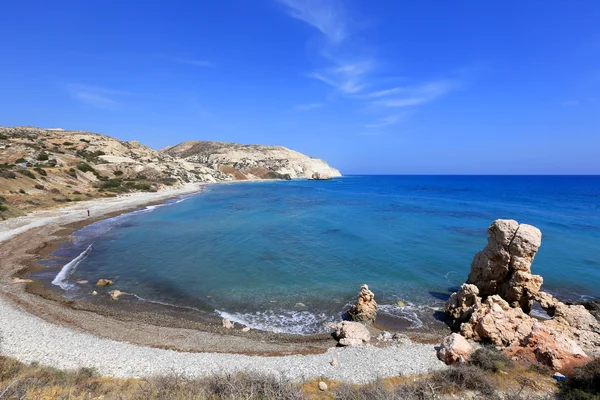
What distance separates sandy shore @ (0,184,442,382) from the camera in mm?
9117

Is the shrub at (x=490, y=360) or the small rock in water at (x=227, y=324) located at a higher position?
the shrub at (x=490, y=360)

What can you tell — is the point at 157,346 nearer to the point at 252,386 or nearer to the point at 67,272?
the point at 252,386

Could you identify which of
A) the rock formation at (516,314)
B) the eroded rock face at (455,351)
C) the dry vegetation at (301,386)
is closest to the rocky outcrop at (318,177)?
the rock formation at (516,314)

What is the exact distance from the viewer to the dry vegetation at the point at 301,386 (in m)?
6.58

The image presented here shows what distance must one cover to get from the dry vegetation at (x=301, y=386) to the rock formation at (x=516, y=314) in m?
1.23

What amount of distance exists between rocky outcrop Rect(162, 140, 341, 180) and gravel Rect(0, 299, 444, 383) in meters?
119

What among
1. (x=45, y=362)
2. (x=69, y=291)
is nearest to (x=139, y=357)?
(x=45, y=362)

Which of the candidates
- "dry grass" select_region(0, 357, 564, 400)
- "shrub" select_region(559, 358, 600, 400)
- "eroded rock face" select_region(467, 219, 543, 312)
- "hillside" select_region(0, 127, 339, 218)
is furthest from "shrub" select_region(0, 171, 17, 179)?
"shrub" select_region(559, 358, 600, 400)

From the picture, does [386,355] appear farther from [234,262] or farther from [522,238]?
[234,262]

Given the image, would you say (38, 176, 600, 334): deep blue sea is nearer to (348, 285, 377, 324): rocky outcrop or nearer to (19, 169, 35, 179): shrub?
(348, 285, 377, 324): rocky outcrop

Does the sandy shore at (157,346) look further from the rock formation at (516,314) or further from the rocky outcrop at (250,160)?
the rocky outcrop at (250,160)

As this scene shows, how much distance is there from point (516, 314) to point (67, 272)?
2332cm

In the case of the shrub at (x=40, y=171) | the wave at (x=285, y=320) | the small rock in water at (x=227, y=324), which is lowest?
the wave at (x=285, y=320)

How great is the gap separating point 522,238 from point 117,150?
322 feet
